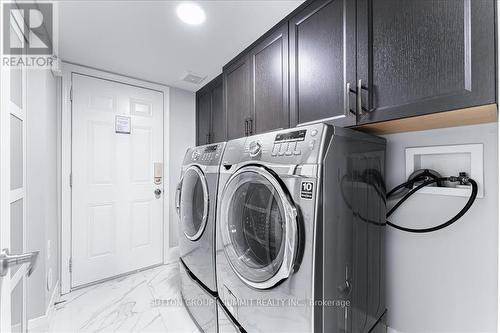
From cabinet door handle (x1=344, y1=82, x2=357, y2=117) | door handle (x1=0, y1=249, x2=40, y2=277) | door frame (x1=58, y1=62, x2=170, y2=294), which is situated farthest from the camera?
door frame (x1=58, y1=62, x2=170, y2=294)

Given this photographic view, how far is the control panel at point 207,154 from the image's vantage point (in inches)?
62.1

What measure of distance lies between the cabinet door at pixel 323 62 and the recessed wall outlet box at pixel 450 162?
0.49m

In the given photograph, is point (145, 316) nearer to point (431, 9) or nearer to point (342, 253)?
point (342, 253)

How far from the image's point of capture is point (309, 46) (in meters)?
1.34

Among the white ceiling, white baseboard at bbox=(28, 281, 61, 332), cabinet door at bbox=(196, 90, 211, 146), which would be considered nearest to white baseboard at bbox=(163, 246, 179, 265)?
white baseboard at bbox=(28, 281, 61, 332)

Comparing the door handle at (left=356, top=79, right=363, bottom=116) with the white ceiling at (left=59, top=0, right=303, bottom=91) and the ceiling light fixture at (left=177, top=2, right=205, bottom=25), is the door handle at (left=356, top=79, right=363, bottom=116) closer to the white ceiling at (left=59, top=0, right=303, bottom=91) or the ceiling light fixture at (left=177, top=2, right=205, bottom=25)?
the white ceiling at (left=59, top=0, right=303, bottom=91)

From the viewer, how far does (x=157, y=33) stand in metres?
1.66

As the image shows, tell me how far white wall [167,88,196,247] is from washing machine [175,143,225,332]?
875mm

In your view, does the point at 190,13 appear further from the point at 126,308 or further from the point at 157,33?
the point at 126,308

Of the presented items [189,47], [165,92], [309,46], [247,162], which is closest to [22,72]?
[189,47]

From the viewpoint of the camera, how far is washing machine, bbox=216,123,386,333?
0.91 meters

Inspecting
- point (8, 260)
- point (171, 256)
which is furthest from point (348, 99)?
point (171, 256)

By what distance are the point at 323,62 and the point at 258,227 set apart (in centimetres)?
95

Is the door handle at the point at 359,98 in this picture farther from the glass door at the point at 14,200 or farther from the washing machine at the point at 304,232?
the glass door at the point at 14,200
